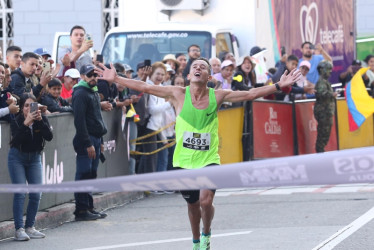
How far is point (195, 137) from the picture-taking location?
10180 millimetres

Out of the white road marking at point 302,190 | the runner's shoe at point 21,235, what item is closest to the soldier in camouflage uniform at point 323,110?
the white road marking at point 302,190

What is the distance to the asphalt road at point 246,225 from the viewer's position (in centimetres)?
1104

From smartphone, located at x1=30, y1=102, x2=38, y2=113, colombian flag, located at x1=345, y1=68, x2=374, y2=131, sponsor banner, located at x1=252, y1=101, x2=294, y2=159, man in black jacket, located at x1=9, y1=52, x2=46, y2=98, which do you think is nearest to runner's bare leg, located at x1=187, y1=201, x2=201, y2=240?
smartphone, located at x1=30, y1=102, x2=38, y2=113

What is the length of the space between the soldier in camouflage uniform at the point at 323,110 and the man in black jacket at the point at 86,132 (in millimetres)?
8747

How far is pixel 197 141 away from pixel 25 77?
11.8 feet

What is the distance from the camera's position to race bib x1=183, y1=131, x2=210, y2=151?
10141mm

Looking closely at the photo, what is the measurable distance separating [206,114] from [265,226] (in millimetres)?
2542

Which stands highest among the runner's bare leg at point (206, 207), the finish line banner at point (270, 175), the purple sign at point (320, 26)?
the purple sign at point (320, 26)

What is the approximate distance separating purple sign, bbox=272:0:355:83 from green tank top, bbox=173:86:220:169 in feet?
40.0

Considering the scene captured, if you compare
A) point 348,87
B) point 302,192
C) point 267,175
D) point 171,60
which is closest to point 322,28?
point 348,87

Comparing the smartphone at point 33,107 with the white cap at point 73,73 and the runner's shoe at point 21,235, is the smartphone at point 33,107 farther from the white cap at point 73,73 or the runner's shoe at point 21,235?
the white cap at point 73,73

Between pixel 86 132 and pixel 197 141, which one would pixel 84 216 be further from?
pixel 197 141

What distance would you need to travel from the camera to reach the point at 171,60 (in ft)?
60.5

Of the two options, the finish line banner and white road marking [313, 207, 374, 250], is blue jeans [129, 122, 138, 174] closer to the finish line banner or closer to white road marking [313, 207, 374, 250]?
white road marking [313, 207, 374, 250]
